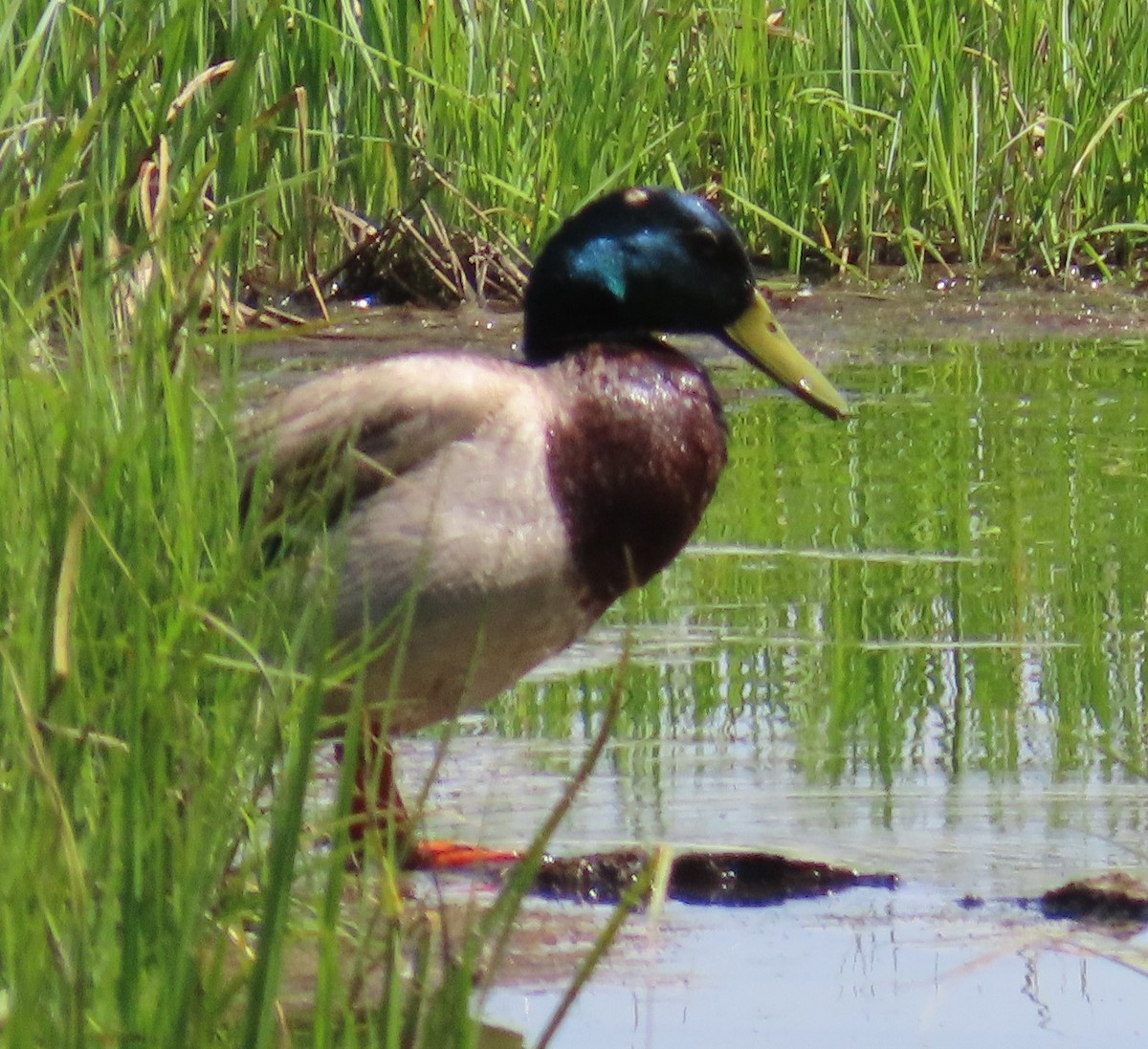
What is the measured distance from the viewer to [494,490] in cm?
363

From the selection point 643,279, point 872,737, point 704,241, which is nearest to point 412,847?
point 872,737

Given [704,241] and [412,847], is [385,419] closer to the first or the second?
[412,847]

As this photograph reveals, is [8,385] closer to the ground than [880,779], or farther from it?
farther from it

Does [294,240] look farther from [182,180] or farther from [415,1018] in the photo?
[415,1018]

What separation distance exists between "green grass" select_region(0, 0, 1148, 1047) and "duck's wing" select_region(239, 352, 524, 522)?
160 millimetres

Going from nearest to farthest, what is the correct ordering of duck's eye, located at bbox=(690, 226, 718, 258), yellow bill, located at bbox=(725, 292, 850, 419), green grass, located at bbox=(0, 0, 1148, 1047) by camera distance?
green grass, located at bbox=(0, 0, 1148, 1047) → duck's eye, located at bbox=(690, 226, 718, 258) → yellow bill, located at bbox=(725, 292, 850, 419)

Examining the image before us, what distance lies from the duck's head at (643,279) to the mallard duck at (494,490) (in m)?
0.09

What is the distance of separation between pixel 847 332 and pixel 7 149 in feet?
13.7

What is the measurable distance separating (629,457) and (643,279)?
23.9 inches

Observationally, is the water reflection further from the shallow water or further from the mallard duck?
the mallard duck

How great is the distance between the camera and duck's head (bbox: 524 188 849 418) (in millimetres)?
4301

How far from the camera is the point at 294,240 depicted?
7.52m

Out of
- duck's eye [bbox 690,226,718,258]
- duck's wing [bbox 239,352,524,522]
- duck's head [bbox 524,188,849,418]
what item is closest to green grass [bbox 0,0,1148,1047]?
duck's wing [bbox 239,352,524,522]

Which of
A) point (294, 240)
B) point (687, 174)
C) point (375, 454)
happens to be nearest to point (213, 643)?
point (375, 454)
